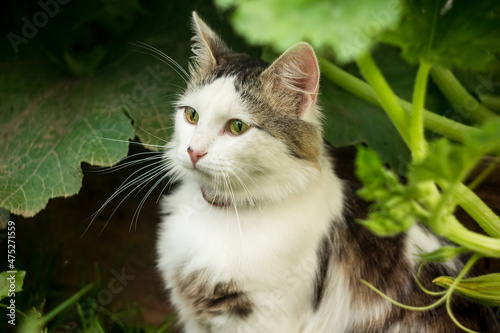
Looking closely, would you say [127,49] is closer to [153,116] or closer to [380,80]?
[153,116]

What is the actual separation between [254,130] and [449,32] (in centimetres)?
53

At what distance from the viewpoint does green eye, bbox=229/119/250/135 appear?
1276 millimetres

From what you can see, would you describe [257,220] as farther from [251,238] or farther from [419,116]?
[419,116]

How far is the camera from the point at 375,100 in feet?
5.09

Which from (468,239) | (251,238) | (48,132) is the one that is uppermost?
(468,239)

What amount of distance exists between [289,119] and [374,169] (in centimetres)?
48

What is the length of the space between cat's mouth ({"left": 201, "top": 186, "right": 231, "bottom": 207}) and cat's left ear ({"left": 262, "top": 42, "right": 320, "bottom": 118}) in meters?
0.34

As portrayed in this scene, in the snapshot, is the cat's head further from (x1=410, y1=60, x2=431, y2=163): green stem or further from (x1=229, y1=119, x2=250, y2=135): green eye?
(x1=410, y1=60, x2=431, y2=163): green stem

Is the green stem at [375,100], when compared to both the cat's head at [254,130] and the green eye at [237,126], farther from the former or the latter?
the green eye at [237,126]

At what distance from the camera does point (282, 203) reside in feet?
4.52

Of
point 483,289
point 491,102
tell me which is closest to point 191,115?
point 483,289

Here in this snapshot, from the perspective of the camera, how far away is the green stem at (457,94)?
5.49ft

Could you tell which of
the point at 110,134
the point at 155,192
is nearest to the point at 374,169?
the point at 110,134

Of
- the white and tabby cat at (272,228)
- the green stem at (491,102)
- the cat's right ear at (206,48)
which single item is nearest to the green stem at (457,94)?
the green stem at (491,102)
